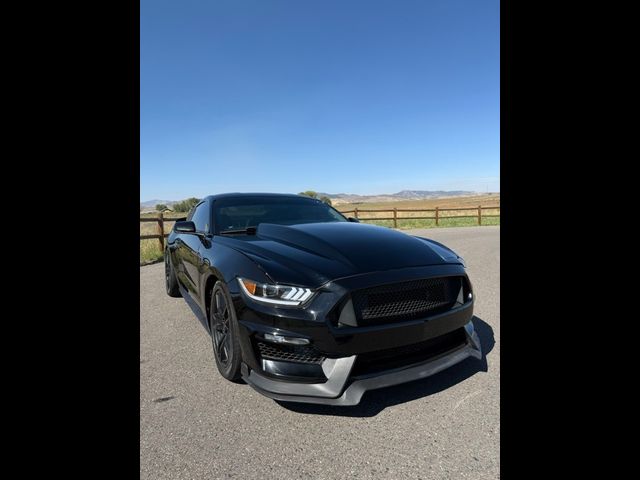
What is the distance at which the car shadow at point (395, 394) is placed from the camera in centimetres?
183

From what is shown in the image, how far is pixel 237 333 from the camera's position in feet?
6.44

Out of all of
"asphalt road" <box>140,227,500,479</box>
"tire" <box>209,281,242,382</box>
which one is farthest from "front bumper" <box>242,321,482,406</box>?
"tire" <box>209,281,242,382</box>

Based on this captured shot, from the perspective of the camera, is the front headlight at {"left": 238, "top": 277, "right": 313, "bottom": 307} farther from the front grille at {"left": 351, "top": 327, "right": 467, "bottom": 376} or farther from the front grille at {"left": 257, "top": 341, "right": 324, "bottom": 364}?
the front grille at {"left": 351, "top": 327, "right": 467, "bottom": 376}

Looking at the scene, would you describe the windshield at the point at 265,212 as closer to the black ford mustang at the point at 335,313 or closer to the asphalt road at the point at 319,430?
the black ford mustang at the point at 335,313

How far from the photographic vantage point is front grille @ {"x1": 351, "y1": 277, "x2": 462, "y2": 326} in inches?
70.4

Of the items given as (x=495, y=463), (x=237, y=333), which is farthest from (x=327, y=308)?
(x=495, y=463)

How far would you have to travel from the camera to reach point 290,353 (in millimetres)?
1754

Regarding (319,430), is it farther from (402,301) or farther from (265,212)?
(265,212)

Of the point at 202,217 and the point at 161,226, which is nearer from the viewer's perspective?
the point at 202,217

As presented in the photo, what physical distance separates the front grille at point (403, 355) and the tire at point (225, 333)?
2.72 feet

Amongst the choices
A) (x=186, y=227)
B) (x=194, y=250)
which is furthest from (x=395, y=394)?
(x=186, y=227)

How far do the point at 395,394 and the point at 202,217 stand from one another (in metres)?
2.97
